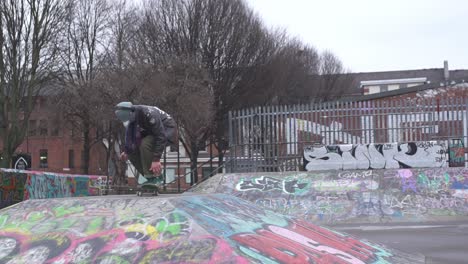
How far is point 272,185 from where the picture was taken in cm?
1543

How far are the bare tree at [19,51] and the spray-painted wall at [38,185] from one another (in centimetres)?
569

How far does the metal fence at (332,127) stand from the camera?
57.6 feet

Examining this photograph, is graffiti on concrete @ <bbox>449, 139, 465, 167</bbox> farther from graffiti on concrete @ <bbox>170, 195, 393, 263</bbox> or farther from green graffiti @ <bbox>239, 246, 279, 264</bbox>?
green graffiti @ <bbox>239, 246, 279, 264</bbox>

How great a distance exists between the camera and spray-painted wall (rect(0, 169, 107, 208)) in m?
19.7

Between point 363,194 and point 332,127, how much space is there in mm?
4285

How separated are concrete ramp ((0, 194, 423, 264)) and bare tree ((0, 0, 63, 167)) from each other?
2653 centimetres

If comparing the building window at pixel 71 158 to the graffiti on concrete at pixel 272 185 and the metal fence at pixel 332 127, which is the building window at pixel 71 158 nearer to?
the metal fence at pixel 332 127

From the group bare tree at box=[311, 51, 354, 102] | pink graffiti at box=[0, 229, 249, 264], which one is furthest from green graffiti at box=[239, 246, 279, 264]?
bare tree at box=[311, 51, 354, 102]

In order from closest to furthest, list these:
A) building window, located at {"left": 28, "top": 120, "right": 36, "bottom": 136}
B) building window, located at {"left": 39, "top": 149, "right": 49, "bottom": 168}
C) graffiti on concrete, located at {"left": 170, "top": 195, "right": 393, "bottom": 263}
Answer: graffiti on concrete, located at {"left": 170, "top": 195, "right": 393, "bottom": 263}, building window, located at {"left": 28, "top": 120, "right": 36, "bottom": 136}, building window, located at {"left": 39, "top": 149, "right": 49, "bottom": 168}

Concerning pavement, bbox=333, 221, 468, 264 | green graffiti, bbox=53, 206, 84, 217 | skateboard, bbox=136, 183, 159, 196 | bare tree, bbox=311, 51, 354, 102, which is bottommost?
pavement, bbox=333, 221, 468, 264

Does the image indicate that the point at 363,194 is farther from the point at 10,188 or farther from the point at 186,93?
the point at 186,93

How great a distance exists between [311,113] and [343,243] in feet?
38.6

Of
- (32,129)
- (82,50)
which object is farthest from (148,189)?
(32,129)

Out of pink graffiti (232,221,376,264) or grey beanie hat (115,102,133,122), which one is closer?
pink graffiti (232,221,376,264)
